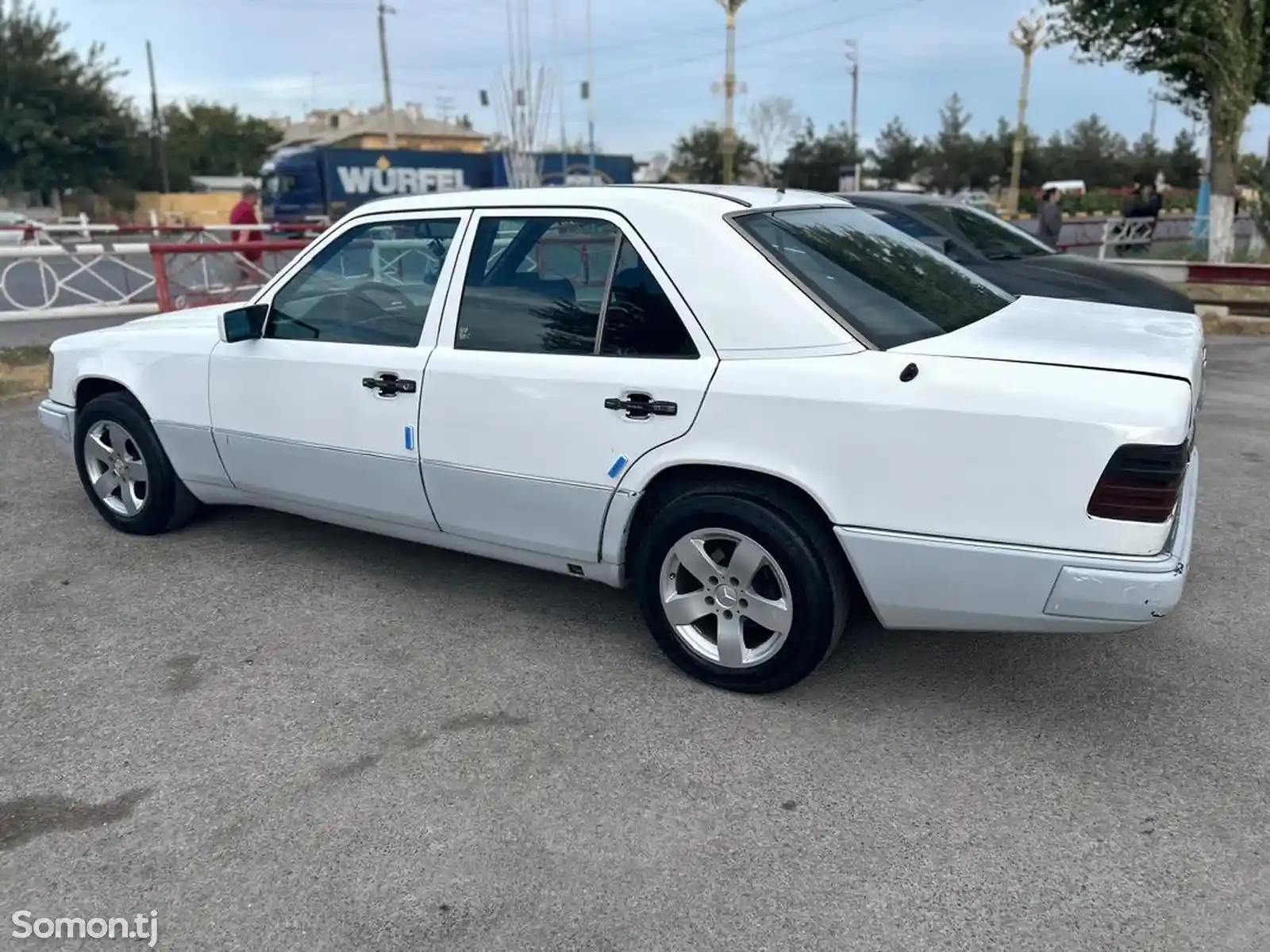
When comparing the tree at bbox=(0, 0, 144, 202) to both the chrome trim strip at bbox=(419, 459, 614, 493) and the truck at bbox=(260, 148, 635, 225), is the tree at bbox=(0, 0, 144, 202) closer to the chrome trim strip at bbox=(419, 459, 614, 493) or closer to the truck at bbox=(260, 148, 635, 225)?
the truck at bbox=(260, 148, 635, 225)

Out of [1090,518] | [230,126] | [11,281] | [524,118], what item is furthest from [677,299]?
[230,126]

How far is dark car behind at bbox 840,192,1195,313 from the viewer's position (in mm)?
7711

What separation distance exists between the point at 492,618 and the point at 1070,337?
2418 mm

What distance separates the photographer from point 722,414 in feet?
11.0

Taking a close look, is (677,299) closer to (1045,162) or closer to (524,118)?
(524,118)

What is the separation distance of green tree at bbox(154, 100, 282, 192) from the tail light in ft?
247

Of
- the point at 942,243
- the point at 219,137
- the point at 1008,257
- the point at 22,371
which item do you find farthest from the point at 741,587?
the point at 219,137

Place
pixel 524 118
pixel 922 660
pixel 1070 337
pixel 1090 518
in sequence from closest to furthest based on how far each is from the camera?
pixel 1090 518, pixel 1070 337, pixel 922 660, pixel 524 118

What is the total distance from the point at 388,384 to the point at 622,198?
117cm

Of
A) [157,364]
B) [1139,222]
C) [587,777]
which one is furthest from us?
[1139,222]

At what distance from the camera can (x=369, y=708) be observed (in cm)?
354

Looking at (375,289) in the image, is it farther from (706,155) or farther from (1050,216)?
(706,155)

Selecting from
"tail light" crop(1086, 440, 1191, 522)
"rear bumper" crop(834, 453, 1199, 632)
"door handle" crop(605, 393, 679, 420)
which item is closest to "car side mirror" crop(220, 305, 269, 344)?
"door handle" crop(605, 393, 679, 420)

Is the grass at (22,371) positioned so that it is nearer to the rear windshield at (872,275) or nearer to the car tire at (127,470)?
the car tire at (127,470)
